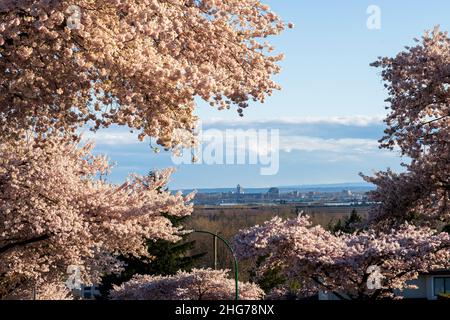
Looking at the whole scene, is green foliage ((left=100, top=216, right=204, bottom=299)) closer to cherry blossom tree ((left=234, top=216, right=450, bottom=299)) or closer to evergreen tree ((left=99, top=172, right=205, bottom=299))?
evergreen tree ((left=99, top=172, right=205, bottom=299))

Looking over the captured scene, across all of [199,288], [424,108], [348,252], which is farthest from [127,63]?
[199,288]

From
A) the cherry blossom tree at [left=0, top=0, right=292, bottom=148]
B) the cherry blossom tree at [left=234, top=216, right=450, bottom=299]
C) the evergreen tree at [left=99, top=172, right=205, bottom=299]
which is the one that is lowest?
the evergreen tree at [left=99, top=172, right=205, bottom=299]

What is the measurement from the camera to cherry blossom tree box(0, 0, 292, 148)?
12.2 m

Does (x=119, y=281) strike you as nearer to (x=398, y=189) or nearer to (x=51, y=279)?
(x=51, y=279)

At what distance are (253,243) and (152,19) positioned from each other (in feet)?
47.0

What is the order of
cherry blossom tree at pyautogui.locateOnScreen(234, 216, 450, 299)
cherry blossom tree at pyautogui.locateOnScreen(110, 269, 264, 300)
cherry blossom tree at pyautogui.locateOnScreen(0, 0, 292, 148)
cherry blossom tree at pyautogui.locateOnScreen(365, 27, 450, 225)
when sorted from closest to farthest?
cherry blossom tree at pyautogui.locateOnScreen(0, 0, 292, 148) < cherry blossom tree at pyautogui.locateOnScreen(365, 27, 450, 225) < cherry blossom tree at pyautogui.locateOnScreen(234, 216, 450, 299) < cherry blossom tree at pyautogui.locateOnScreen(110, 269, 264, 300)

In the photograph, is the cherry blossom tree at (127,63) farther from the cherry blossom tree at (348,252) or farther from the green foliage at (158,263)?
the green foliage at (158,263)

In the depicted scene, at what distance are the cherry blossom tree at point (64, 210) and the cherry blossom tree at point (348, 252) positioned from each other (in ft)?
11.9

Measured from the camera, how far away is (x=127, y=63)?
12.3 m

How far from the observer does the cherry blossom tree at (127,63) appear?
1219 centimetres

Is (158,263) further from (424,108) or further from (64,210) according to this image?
(424,108)

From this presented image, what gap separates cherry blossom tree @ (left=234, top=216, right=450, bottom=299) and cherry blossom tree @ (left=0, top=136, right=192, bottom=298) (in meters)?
3.62

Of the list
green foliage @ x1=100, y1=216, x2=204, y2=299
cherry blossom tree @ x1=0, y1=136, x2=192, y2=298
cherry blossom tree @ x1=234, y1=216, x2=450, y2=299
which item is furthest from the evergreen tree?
cherry blossom tree @ x1=234, y1=216, x2=450, y2=299
